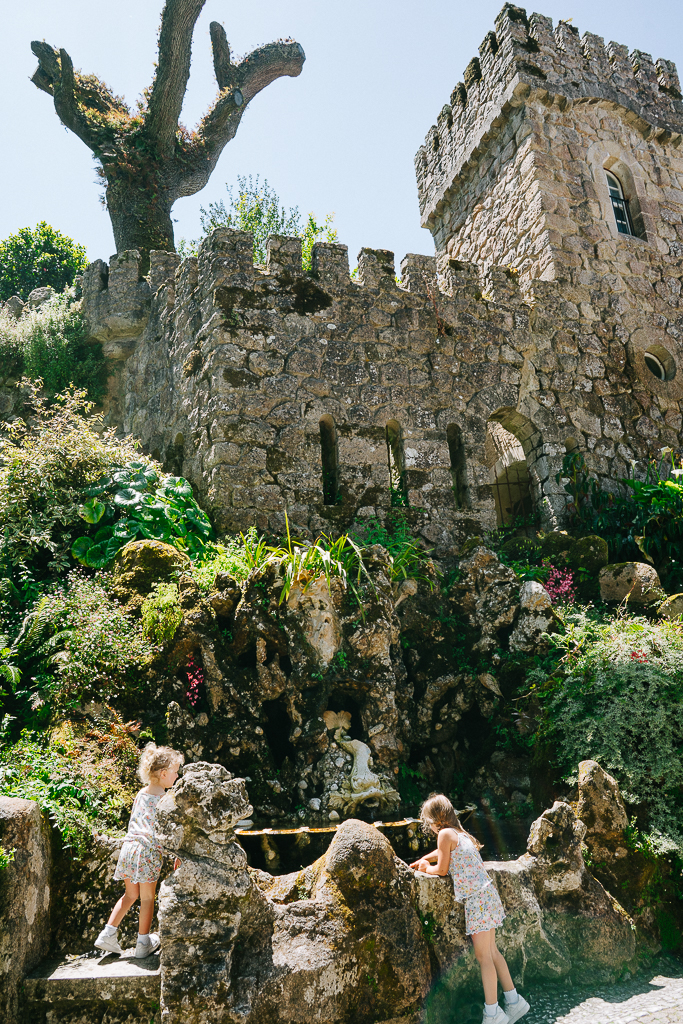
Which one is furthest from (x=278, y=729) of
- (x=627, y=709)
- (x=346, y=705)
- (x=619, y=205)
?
(x=619, y=205)

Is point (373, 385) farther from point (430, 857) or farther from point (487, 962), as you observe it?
point (487, 962)

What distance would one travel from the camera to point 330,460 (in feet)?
25.1

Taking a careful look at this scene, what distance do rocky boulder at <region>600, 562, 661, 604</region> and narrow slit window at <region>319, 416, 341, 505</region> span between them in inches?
103

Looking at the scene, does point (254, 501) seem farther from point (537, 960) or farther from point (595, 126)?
point (595, 126)

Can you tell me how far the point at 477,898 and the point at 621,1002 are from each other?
3.21 feet

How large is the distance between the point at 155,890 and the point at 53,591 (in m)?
2.84

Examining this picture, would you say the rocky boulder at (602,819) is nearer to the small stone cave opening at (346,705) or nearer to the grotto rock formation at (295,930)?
the grotto rock formation at (295,930)

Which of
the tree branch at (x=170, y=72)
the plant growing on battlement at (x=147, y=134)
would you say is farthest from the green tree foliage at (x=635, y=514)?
the tree branch at (x=170, y=72)

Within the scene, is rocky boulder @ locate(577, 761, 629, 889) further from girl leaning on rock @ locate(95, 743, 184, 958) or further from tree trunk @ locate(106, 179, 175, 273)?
tree trunk @ locate(106, 179, 175, 273)

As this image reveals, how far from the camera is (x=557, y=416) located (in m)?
8.79

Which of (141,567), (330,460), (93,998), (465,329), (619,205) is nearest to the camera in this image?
(93,998)

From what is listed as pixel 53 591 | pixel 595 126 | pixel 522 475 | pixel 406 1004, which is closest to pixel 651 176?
pixel 595 126

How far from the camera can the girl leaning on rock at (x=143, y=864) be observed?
3.56 metres

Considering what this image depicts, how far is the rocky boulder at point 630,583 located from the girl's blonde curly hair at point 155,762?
433cm
